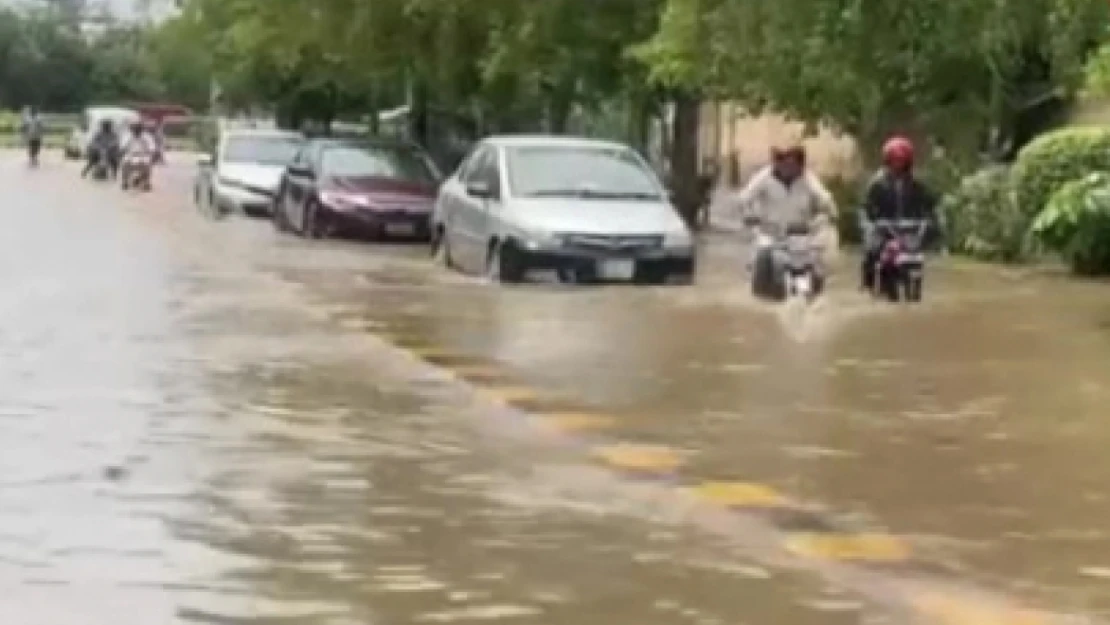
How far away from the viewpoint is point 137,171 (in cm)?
5062

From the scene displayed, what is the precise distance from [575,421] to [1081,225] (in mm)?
12425

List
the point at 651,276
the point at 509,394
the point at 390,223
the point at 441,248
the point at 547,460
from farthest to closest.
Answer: the point at 390,223, the point at 441,248, the point at 651,276, the point at 509,394, the point at 547,460

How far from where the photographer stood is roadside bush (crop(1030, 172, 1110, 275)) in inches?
976

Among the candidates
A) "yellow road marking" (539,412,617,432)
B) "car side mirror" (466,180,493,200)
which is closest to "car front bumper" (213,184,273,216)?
"car side mirror" (466,180,493,200)

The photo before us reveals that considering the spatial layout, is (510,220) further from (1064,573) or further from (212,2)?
(212,2)

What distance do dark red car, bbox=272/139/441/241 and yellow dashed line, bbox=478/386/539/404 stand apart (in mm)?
17305

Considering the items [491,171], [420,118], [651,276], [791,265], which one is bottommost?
[651,276]

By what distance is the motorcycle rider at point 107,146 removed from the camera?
5519 centimetres

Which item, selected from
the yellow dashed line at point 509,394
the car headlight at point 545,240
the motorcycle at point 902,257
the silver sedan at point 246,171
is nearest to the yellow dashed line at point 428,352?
the yellow dashed line at point 509,394

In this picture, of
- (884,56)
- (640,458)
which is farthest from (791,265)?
(640,458)

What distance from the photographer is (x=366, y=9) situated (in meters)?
37.1

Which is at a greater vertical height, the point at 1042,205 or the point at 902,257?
the point at 1042,205

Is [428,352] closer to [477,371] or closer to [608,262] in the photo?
[477,371]

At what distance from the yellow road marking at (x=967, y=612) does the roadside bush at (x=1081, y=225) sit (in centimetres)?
1626
